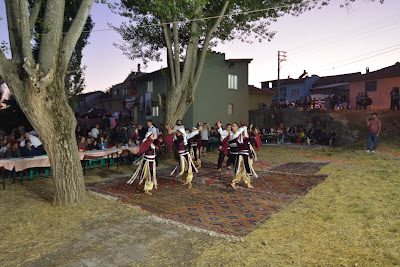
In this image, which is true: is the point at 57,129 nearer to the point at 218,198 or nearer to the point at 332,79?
the point at 218,198

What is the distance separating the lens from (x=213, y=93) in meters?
24.8

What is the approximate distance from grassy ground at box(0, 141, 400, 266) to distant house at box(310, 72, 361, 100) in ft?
97.7

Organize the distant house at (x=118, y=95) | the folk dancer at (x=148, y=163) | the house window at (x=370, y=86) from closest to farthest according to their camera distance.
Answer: the folk dancer at (x=148, y=163) → the house window at (x=370, y=86) → the distant house at (x=118, y=95)

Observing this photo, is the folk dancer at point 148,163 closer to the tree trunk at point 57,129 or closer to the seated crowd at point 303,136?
the tree trunk at point 57,129

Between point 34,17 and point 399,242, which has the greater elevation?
point 34,17

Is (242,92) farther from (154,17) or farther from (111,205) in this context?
A: (111,205)

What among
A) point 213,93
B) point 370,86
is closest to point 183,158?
point 213,93

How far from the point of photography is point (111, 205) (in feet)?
21.0

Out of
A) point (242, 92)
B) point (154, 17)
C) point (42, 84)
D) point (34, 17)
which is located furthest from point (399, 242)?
point (242, 92)

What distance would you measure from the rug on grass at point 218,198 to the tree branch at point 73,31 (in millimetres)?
3407

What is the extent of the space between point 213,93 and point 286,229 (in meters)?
20.6

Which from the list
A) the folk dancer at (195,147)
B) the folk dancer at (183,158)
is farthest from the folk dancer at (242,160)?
the folk dancer at (195,147)

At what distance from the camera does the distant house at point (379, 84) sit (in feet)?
77.5

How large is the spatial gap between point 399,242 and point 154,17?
1148cm
